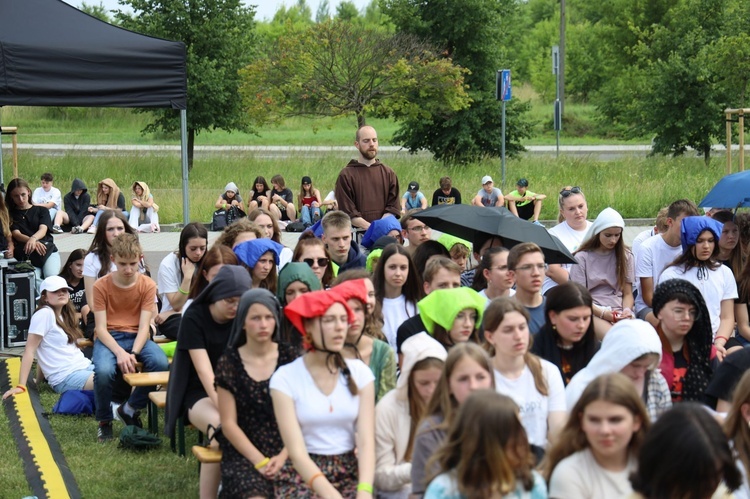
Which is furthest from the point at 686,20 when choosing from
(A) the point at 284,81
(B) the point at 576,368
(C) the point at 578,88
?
(B) the point at 576,368

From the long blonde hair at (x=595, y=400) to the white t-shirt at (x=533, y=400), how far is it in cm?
72

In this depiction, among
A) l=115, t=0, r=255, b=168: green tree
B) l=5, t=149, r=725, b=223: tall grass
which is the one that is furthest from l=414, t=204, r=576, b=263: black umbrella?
l=115, t=0, r=255, b=168: green tree

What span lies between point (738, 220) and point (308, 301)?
491 cm

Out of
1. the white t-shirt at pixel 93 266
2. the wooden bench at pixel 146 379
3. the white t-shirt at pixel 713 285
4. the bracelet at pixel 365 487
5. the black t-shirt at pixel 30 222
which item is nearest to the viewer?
the bracelet at pixel 365 487

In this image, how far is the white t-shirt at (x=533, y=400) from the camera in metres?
5.34

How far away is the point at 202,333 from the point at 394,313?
139 centimetres

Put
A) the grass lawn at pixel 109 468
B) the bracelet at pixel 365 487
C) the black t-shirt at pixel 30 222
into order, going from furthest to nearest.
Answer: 1. the black t-shirt at pixel 30 222
2. the grass lawn at pixel 109 468
3. the bracelet at pixel 365 487

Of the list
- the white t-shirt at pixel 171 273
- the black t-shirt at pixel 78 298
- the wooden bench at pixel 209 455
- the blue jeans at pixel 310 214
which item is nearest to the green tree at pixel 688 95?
the blue jeans at pixel 310 214

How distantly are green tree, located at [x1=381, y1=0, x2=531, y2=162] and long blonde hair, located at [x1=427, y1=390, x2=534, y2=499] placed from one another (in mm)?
30135

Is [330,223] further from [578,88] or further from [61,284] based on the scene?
[578,88]

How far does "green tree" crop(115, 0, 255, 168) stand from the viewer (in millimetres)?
33406

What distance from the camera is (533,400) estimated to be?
5.35 metres

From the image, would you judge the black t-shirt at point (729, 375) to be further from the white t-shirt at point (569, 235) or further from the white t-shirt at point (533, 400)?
the white t-shirt at point (569, 235)

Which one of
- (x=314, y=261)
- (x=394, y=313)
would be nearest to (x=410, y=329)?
(x=394, y=313)
